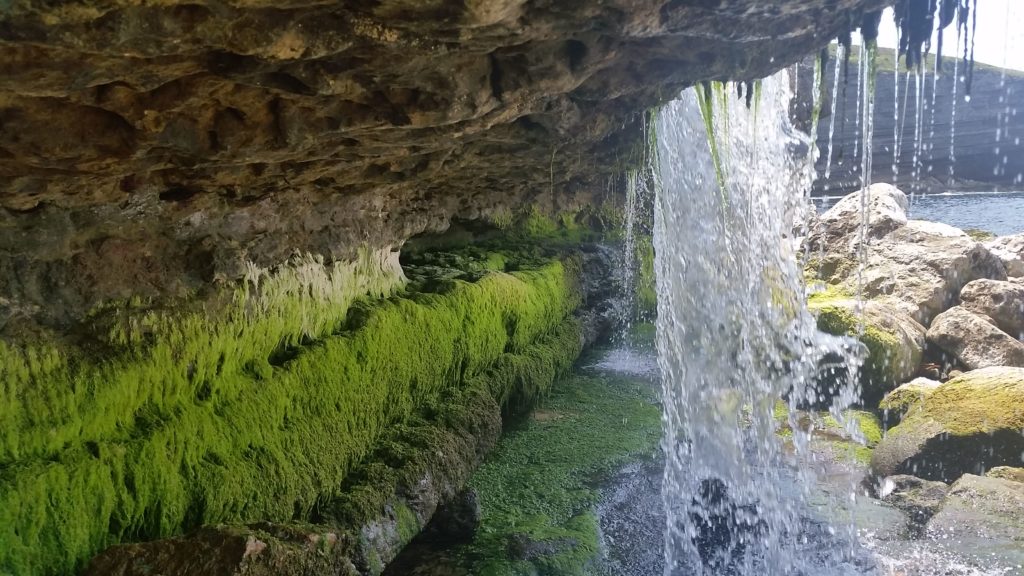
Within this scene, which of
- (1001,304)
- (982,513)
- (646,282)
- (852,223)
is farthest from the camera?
(852,223)

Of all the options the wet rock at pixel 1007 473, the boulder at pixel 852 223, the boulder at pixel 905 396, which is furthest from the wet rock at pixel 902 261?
the wet rock at pixel 1007 473

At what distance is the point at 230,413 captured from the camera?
16.0 feet

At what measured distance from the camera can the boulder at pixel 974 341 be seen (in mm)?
10031

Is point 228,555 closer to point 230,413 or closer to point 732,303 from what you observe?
point 230,413

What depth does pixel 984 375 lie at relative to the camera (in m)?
8.26

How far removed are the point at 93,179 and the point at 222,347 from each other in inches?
61.7

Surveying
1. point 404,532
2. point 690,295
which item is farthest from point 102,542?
point 690,295

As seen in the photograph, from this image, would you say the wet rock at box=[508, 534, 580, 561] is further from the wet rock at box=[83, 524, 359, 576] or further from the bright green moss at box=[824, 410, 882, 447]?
the bright green moss at box=[824, 410, 882, 447]

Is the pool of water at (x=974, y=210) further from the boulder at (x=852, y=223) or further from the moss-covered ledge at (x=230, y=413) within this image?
the moss-covered ledge at (x=230, y=413)

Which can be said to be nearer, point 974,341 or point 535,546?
point 535,546

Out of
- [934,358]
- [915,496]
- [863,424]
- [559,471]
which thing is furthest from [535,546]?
[934,358]

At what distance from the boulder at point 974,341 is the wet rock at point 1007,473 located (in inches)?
137

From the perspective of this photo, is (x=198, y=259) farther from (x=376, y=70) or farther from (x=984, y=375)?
(x=984, y=375)

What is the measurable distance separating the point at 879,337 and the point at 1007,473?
3.37m
